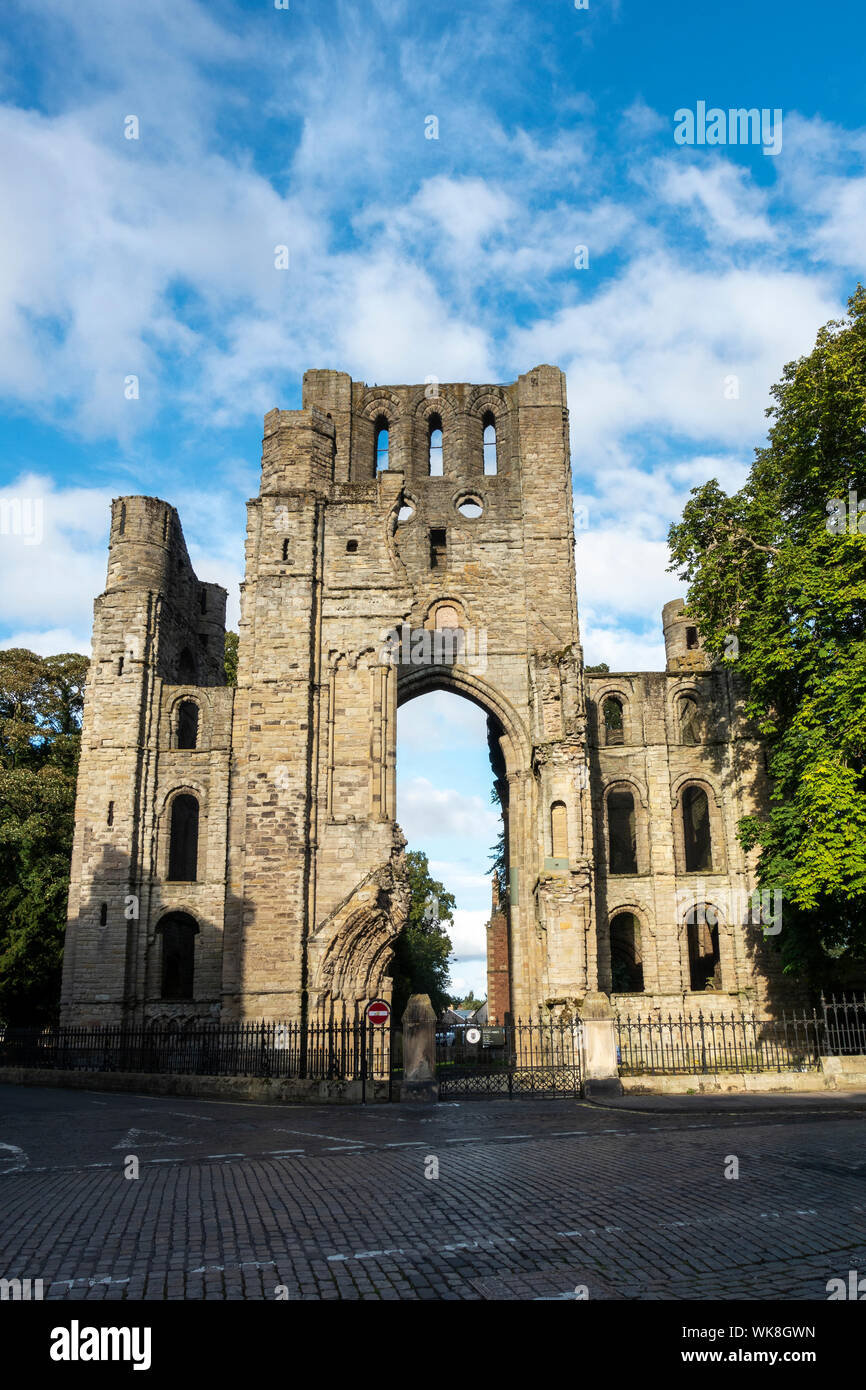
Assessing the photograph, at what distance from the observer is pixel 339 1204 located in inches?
266

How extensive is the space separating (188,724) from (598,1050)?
18.4m

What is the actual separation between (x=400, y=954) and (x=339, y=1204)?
33562 mm

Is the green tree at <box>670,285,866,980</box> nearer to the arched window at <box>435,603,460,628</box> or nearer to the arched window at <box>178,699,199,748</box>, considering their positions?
the arched window at <box>435,603,460,628</box>

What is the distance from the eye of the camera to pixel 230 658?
3912cm

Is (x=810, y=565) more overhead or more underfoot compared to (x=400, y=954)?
more overhead

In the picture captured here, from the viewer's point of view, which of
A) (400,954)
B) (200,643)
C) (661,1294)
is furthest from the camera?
(400,954)

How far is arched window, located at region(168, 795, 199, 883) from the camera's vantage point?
3077 centimetres

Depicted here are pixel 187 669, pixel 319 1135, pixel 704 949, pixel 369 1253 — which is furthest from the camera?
pixel 187 669

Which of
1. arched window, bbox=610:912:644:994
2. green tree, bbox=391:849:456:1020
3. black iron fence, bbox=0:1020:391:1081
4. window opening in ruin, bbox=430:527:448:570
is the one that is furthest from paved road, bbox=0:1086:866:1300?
green tree, bbox=391:849:456:1020

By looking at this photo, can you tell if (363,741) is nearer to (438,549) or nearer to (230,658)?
(438,549)

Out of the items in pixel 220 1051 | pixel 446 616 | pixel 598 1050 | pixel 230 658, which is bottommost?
pixel 220 1051

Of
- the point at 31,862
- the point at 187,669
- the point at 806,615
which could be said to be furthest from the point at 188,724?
the point at 806,615
